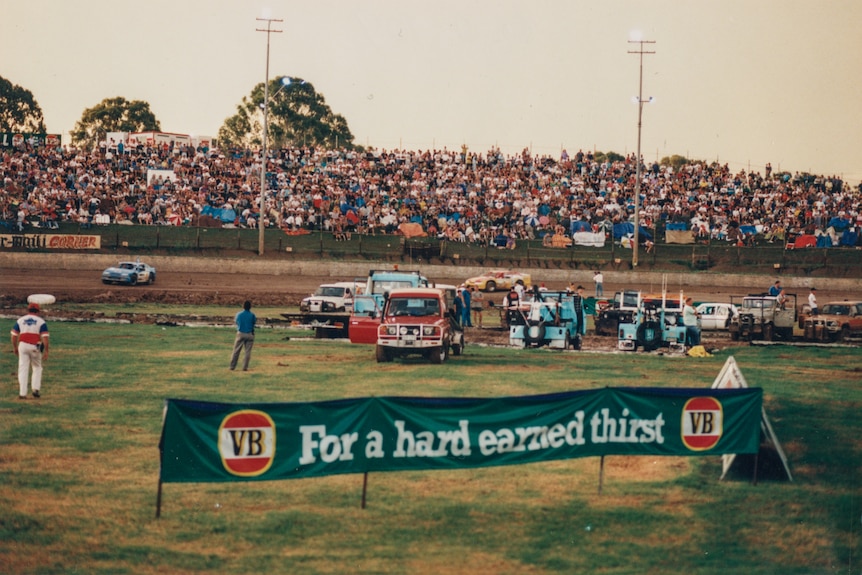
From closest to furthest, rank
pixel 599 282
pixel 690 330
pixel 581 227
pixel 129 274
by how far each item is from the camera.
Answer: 1. pixel 690 330
2. pixel 129 274
3. pixel 599 282
4. pixel 581 227

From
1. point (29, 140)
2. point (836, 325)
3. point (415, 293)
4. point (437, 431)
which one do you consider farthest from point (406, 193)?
point (437, 431)

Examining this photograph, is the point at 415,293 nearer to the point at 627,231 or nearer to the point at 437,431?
the point at 437,431

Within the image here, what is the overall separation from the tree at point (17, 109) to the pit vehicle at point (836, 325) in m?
81.0

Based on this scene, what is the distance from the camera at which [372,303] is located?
3534cm

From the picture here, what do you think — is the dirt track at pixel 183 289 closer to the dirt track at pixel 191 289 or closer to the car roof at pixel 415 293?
the dirt track at pixel 191 289

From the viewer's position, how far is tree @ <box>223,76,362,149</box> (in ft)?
332

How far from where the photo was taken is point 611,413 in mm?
15336

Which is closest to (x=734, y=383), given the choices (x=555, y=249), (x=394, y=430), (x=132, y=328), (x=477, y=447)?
(x=477, y=447)

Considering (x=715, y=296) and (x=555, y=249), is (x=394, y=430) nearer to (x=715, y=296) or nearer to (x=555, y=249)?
(x=715, y=296)

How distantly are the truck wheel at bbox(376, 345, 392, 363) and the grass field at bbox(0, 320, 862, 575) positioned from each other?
5.50 m

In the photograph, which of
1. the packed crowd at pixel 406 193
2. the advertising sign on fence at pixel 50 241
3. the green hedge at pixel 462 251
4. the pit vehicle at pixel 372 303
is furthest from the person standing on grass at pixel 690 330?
the advertising sign on fence at pixel 50 241

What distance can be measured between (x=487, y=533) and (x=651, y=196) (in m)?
59.5

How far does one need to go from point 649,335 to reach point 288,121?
78445 millimetres

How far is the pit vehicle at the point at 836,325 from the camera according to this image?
4062 centimetres
